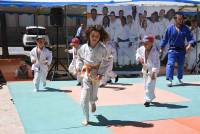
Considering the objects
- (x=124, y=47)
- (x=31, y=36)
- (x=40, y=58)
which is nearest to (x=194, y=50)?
(x=124, y=47)

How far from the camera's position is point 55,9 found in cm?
1365

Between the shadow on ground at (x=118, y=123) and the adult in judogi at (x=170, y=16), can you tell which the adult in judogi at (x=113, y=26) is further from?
the shadow on ground at (x=118, y=123)

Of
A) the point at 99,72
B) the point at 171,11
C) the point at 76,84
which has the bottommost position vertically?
the point at 76,84

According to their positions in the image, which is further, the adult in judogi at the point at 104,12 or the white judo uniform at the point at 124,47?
the white judo uniform at the point at 124,47

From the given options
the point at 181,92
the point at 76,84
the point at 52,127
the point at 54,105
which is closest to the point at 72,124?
the point at 52,127

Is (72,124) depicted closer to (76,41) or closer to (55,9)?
(76,41)

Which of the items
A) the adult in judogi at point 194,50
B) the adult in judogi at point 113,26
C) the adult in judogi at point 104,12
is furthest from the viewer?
the adult in judogi at point 194,50

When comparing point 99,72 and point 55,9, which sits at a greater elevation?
point 55,9

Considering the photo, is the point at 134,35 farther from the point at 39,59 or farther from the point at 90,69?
the point at 90,69

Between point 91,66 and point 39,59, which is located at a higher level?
point 91,66

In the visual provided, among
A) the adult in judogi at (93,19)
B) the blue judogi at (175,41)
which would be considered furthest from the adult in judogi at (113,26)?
the blue judogi at (175,41)

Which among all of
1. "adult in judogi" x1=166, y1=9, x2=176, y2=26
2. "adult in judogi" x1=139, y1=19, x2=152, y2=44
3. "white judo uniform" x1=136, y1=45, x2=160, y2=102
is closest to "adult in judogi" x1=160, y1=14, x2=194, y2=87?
"white judo uniform" x1=136, y1=45, x2=160, y2=102

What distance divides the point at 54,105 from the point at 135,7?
6318 millimetres

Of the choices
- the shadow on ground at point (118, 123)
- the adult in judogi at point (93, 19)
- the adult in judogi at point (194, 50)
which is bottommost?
the shadow on ground at point (118, 123)
